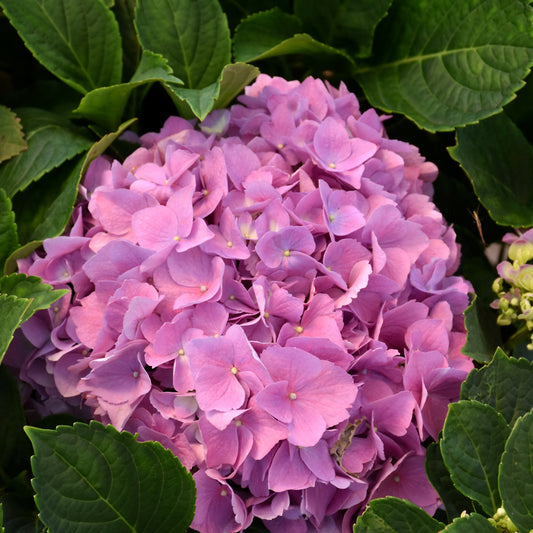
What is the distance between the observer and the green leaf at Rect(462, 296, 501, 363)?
65 cm

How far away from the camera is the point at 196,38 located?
0.76 metres

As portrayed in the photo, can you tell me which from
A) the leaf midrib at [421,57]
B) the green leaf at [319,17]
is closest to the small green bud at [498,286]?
the leaf midrib at [421,57]

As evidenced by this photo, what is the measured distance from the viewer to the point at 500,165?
33.0 inches

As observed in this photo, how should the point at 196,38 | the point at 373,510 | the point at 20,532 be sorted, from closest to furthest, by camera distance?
the point at 373,510
the point at 20,532
the point at 196,38

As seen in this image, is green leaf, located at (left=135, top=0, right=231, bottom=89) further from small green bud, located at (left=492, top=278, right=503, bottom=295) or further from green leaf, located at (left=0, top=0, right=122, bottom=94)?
small green bud, located at (left=492, top=278, right=503, bottom=295)

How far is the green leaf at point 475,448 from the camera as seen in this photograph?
1.85ft

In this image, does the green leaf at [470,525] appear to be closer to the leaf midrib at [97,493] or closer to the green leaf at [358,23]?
the leaf midrib at [97,493]

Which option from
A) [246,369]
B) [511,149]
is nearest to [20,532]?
[246,369]

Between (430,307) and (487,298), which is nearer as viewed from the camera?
(430,307)

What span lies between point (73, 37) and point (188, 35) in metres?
0.12

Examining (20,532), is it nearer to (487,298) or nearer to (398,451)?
(398,451)

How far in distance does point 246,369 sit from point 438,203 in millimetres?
427

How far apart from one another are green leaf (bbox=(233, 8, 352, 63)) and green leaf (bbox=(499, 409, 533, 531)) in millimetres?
442

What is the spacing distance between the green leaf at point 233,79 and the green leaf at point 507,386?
1.10ft
